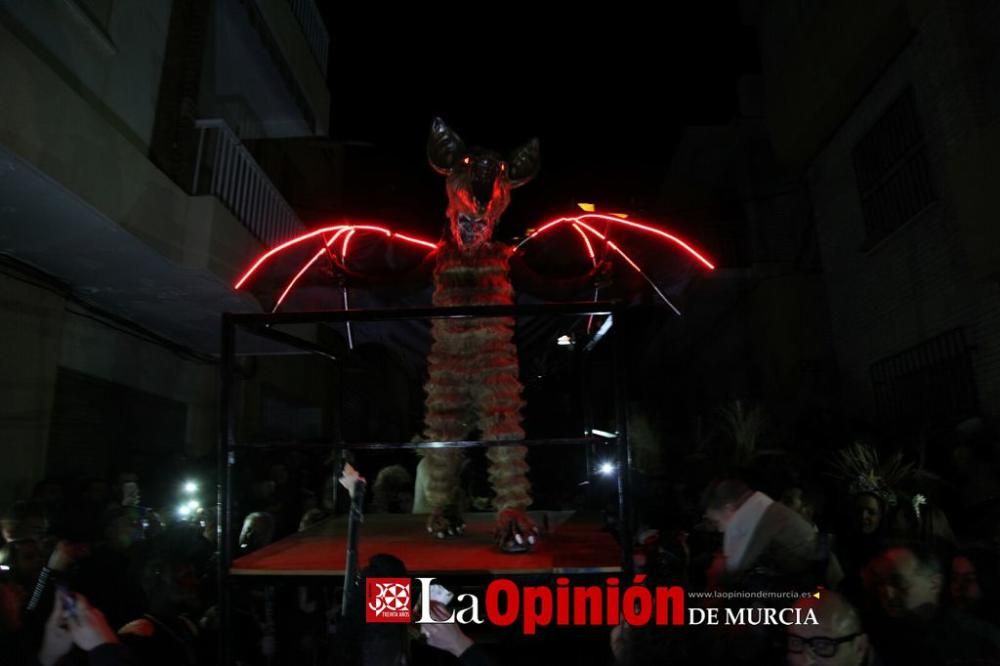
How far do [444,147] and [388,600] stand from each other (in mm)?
2797

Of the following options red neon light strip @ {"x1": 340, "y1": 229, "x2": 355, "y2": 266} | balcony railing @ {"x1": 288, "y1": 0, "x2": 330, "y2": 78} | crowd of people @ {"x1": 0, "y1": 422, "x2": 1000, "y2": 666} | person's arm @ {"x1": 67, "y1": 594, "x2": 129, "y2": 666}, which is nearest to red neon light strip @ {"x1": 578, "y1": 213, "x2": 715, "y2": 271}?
crowd of people @ {"x1": 0, "y1": 422, "x2": 1000, "y2": 666}

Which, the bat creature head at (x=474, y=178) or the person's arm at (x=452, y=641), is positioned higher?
the bat creature head at (x=474, y=178)

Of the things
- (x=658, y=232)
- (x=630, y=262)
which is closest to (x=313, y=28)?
(x=630, y=262)

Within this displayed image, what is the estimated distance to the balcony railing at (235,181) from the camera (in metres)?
6.93

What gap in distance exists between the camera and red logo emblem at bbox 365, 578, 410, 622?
87.4 inches

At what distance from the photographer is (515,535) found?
302cm

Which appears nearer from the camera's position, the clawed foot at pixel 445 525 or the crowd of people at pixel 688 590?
the crowd of people at pixel 688 590

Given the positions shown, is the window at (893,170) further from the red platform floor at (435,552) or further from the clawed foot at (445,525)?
the clawed foot at (445,525)

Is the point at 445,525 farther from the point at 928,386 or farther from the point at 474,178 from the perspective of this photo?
the point at 928,386

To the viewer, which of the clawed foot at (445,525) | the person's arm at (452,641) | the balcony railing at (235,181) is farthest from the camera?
the balcony railing at (235,181)

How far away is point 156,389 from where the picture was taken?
27.2ft

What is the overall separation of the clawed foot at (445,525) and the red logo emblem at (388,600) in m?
1.33

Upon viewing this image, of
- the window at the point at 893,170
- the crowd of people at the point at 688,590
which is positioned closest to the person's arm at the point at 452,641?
the crowd of people at the point at 688,590

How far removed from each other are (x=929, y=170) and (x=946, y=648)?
234 inches
